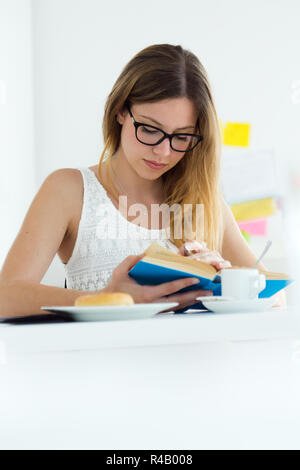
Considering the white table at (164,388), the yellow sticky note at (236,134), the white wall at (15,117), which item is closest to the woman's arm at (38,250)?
the white table at (164,388)

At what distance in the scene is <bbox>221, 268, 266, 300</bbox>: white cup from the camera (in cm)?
83

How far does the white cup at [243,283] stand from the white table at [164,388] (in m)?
0.17

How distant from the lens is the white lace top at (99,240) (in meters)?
1.50

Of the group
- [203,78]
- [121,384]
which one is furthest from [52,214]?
[121,384]

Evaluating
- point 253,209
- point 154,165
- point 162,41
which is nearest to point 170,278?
point 154,165

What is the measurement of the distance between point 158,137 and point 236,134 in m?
1.44

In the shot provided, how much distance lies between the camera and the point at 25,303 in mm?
1050

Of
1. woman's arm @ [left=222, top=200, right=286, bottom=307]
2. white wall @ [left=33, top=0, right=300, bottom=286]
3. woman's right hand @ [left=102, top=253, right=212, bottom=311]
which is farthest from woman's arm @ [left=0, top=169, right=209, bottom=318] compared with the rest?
white wall @ [left=33, top=0, right=300, bottom=286]

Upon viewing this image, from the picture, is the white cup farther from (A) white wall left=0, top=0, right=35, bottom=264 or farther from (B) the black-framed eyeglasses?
(A) white wall left=0, top=0, right=35, bottom=264

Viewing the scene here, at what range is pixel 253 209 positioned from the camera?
8.99 feet

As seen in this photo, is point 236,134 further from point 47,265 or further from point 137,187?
point 47,265

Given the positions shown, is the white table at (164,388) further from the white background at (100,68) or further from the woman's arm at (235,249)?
the white background at (100,68)

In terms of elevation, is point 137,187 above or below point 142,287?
above
